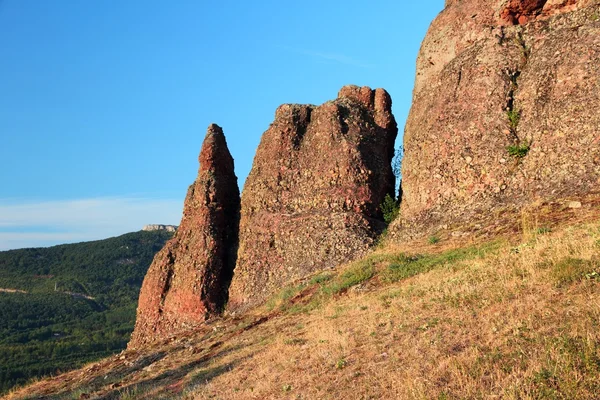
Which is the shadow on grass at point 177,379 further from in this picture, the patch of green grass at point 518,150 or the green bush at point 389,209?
the patch of green grass at point 518,150

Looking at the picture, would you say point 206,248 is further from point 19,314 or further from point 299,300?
point 19,314

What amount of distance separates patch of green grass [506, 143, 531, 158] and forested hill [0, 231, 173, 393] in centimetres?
5342

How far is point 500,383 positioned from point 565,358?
3.09 ft

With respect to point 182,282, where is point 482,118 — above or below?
above

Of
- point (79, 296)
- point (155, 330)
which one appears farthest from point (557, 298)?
point (79, 296)

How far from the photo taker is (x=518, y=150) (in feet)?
71.6

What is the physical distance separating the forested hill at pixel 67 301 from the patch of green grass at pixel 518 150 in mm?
53424

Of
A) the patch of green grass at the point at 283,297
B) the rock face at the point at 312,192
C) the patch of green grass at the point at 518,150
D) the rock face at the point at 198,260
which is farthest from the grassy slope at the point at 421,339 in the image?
the rock face at the point at 198,260

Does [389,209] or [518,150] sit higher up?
[518,150]

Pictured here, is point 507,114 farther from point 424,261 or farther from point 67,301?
point 67,301

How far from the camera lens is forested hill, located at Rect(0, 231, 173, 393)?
78750 millimetres

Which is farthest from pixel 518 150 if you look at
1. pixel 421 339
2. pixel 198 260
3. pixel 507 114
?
pixel 198 260

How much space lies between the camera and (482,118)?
76.7 ft

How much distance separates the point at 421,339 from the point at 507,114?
51.6ft
